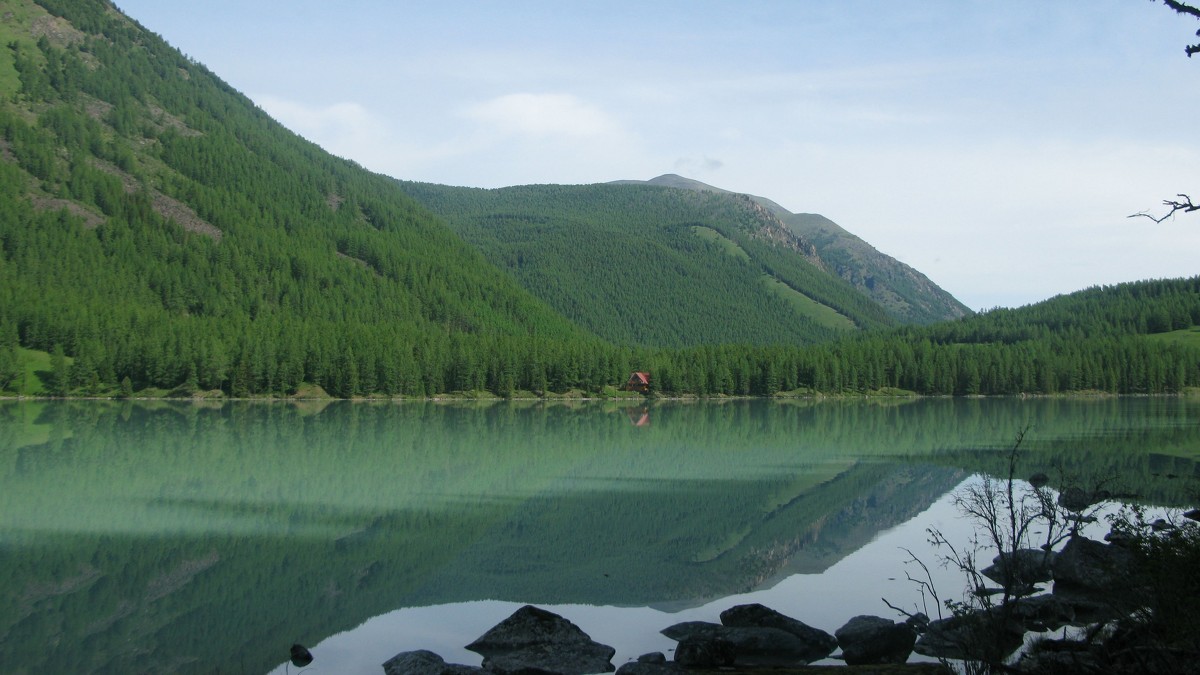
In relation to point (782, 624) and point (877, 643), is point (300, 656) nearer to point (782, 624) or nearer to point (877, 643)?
point (782, 624)

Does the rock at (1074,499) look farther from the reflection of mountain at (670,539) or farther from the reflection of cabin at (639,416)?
the reflection of cabin at (639,416)

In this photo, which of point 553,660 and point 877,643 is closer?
point 553,660

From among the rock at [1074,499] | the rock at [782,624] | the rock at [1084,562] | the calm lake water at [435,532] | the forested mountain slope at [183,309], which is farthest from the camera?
the forested mountain slope at [183,309]

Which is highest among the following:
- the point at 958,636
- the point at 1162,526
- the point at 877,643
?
the point at 1162,526

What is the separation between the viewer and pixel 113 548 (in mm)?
27266

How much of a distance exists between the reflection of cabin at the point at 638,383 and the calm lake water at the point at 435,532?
288 ft

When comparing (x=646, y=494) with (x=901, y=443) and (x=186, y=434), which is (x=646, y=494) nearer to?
(x=901, y=443)

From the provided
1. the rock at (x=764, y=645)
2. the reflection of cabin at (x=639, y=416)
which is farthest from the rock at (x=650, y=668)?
the reflection of cabin at (x=639, y=416)

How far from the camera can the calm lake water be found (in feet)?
65.9

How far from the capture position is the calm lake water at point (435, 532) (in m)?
20.1

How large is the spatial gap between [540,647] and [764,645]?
4282 mm

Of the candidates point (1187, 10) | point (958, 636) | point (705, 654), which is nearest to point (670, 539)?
point (705, 654)

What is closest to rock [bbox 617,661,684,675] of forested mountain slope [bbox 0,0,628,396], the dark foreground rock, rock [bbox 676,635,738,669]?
rock [bbox 676,635,738,669]

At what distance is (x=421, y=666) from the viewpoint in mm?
16297
